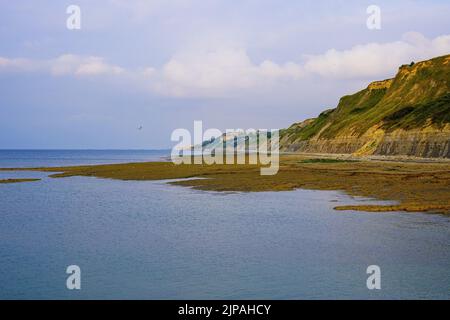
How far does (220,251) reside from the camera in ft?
65.0

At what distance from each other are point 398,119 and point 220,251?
289 feet

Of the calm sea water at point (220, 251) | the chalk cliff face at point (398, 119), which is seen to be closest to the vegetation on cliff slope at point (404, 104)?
the chalk cliff face at point (398, 119)

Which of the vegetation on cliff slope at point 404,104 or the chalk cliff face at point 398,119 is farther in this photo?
the vegetation on cliff slope at point 404,104

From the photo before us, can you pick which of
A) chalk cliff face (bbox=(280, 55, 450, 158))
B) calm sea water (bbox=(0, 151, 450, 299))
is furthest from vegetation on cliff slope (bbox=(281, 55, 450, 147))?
calm sea water (bbox=(0, 151, 450, 299))

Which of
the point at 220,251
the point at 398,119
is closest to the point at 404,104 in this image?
the point at 398,119

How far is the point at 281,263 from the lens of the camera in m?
17.8

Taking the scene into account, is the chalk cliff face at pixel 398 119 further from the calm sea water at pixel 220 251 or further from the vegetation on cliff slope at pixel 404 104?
the calm sea water at pixel 220 251

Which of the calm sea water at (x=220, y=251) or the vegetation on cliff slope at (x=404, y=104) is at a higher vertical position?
the vegetation on cliff slope at (x=404, y=104)

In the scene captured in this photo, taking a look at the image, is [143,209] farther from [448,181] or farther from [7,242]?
[448,181]

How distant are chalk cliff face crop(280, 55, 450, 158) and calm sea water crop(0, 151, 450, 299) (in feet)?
183

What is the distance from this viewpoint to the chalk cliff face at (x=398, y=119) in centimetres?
8169

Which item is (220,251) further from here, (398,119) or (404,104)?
(404,104)

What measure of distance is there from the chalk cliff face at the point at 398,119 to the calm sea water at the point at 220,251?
55727 mm

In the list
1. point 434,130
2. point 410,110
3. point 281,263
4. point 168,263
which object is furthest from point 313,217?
point 410,110
